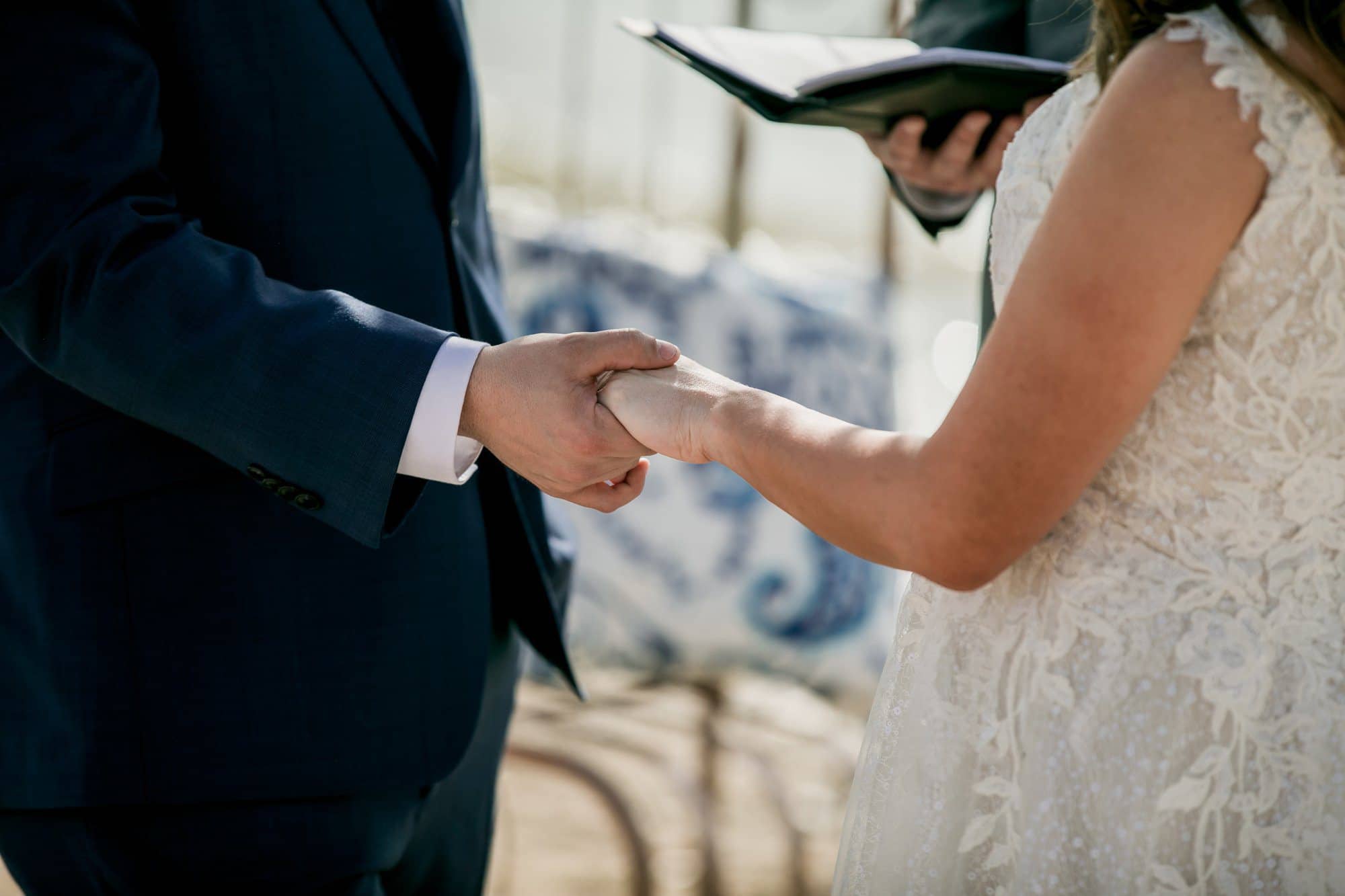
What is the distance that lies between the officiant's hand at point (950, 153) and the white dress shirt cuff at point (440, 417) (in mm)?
777

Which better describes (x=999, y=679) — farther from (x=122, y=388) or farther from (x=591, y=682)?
(x=591, y=682)

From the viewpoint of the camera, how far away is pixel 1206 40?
809 millimetres

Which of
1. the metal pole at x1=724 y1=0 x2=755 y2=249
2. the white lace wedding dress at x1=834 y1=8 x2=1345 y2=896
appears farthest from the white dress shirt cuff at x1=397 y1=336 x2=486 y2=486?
the metal pole at x1=724 y1=0 x2=755 y2=249

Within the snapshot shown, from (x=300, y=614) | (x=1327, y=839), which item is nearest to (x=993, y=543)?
(x=1327, y=839)

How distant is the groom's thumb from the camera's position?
1129mm

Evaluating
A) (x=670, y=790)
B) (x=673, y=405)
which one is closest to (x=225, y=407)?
(x=673, y=405)

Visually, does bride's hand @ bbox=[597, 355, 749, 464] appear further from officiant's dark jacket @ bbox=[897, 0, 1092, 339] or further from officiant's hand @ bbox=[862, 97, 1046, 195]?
officiant's dark jacket @ bbox=[897, 0, 1092, 339]

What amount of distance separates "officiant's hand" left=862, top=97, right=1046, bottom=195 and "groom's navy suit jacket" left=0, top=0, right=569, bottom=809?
2.04ft

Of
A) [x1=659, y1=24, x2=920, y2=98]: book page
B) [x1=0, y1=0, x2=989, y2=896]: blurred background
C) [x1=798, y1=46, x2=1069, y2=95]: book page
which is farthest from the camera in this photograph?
[x1=0, y1=0, x2=989, y2=896]: blurred background

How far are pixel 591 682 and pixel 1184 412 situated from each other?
288 cm

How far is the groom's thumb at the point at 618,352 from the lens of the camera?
1.13 m

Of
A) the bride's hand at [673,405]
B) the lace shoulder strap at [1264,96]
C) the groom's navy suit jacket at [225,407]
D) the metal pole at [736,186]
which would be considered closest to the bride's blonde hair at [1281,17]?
the lace shoulder strap at [1264,96]

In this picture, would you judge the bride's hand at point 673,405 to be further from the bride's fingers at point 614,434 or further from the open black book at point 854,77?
the open black book at point 854,77

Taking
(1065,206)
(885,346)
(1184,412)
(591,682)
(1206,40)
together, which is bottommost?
(591,682)
